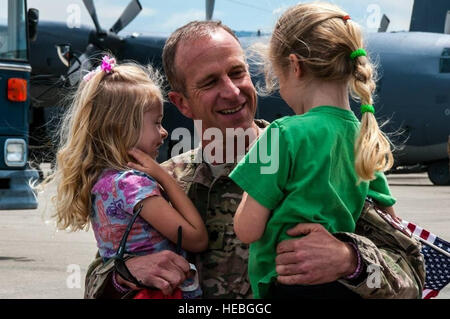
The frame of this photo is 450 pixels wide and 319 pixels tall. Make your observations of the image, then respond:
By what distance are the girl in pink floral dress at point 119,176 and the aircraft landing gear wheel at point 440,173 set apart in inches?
847

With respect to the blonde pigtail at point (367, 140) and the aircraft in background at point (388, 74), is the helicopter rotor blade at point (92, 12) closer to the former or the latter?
the aircraft in background at point (388, 74)

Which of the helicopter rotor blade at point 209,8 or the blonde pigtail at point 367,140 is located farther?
the helicopter rotor blade at point 209,8

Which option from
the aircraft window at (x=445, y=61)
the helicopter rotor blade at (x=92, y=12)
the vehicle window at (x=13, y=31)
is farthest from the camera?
the helicopter rotor blade at (x=92, y=12)

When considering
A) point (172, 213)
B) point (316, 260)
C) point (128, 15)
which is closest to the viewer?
point (316, 260)

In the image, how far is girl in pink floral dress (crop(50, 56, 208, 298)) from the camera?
246cm

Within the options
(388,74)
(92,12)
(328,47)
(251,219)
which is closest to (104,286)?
(251,219)

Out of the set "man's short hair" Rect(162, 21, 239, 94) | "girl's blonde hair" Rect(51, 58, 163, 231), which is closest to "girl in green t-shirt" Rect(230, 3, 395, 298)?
"girl's blonde hair" Rect(51, 58, 163, 231)

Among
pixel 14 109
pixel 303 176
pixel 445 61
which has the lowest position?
pixel 445 61

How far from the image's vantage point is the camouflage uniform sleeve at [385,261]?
2064mm

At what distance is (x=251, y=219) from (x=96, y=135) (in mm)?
681

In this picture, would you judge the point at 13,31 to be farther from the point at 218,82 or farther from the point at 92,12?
the point at 92,12

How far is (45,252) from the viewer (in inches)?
336

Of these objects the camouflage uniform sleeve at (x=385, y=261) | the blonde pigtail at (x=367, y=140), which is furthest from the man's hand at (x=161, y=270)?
the blonde pigtail at (x=367, y=140)
